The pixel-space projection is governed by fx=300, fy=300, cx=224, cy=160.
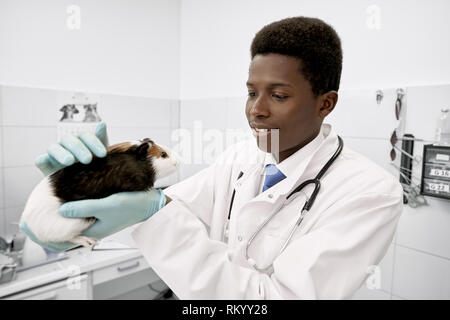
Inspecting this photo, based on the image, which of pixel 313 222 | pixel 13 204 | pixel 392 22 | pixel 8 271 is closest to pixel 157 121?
pixel 13 204

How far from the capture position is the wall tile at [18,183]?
4.92ft

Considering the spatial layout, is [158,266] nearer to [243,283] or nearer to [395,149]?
[243,283]

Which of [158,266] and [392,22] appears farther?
[392,22]

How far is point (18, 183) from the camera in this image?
5.04ft

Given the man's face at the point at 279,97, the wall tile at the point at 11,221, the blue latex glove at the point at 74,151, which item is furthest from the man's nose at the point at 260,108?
the wall tile at the point at 11,221

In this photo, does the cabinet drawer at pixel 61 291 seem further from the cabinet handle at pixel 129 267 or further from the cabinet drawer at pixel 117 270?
the cabinet handle at pixel 129 267

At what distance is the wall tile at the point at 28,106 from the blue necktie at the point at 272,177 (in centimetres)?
131

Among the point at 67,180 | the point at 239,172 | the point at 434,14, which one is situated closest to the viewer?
the point at 67,180

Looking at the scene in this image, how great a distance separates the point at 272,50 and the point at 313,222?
40 centimetres

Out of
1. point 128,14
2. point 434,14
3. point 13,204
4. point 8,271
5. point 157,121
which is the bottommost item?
point 8,271

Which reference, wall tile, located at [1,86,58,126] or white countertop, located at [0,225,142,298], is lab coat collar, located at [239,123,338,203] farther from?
wall tile, located at [1,86,58,126]

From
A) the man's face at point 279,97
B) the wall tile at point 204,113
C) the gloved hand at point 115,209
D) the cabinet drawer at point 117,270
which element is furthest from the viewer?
the wall tile at point 204,113

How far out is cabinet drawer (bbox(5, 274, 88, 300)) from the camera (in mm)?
1168

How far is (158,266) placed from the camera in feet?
1.88
